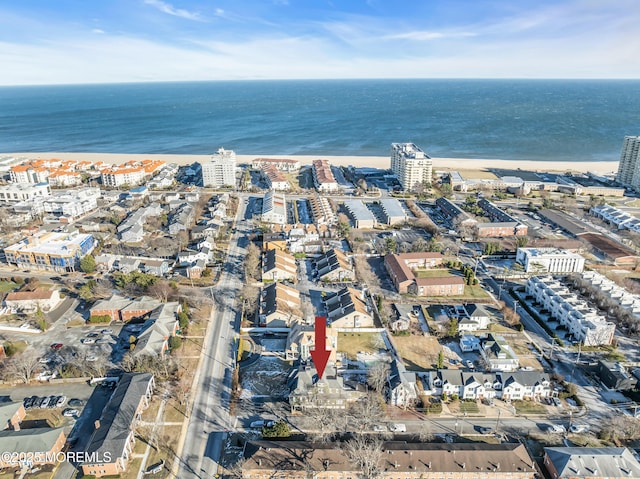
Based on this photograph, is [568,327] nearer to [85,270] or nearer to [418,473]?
[418,473]

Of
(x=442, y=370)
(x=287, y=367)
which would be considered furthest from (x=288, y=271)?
(x=442, y=370)

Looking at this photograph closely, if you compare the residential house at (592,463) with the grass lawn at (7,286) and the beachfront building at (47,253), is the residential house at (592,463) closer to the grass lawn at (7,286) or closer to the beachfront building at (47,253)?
the beachfront building at (47,253)

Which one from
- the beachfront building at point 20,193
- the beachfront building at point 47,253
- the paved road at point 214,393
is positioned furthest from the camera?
the beachfront building at point 20,193

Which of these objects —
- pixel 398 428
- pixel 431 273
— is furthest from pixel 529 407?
pixel 431 273

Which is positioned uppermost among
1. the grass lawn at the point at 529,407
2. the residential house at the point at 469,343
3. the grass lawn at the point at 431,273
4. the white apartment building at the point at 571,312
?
the white apartment building at the point at 571,312

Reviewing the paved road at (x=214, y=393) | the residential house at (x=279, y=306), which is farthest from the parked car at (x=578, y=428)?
the paved road at (x=214, y=393)

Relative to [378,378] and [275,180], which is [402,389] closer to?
[378,378]
